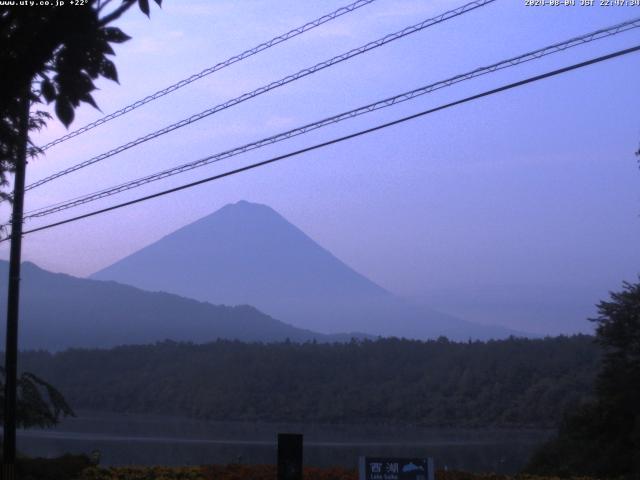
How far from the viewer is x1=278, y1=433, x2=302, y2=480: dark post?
11805mm

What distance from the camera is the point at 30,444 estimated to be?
3216cm

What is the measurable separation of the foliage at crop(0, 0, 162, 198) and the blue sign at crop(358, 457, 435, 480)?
6348mm

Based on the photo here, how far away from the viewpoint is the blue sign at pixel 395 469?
36.5ft

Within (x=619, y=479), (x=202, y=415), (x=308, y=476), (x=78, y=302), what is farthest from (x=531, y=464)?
(x=78, y=302)

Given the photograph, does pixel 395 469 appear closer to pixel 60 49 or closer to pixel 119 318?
A: pixel 60 49

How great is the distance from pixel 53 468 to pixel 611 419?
12.5m

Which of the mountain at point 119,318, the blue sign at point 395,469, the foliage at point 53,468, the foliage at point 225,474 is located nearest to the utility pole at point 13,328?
the foliage at point 53,468

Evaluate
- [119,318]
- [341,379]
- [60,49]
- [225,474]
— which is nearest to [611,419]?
[225,474]

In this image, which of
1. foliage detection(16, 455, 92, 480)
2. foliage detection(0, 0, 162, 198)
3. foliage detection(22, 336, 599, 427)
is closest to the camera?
foliage detection(0, 0, 162, 198)

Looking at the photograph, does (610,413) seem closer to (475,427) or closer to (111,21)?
(475,427)

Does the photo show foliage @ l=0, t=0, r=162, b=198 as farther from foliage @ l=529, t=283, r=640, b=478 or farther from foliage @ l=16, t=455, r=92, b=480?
foliage @ l=529, t=283, r=640, b=478

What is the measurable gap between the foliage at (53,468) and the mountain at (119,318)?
2576 inches

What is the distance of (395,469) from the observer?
11.2 m

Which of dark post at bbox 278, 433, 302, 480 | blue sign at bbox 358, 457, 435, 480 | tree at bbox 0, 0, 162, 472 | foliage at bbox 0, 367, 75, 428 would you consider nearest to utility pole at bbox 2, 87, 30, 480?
foliage at bbox 0, 367, 75, 428
